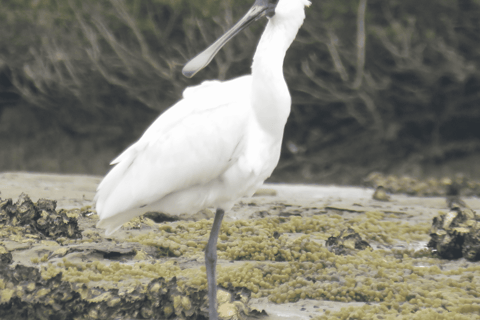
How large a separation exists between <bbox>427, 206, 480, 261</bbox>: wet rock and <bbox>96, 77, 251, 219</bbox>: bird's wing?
200cm

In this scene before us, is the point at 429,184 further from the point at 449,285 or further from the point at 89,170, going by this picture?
the point at 89,170

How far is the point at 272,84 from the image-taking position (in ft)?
9.71

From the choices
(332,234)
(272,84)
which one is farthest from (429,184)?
(272,84)

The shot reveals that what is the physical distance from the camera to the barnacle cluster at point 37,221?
417cm

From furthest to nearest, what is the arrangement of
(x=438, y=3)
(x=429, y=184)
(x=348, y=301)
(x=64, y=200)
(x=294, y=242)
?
(x=438, y=3)
(x=429, y=184)
(x=64, y=200)
(x=294, y=242)
(x=348, y=301)

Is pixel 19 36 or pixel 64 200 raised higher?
pixel 19 36

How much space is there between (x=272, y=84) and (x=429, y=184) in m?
5.23

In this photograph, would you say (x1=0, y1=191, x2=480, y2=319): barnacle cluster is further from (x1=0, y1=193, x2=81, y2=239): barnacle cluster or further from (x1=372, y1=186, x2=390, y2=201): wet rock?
(x1=372, y1=186, x2=390, y2=201): wet rock

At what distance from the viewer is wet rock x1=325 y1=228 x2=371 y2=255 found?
421 centimetres

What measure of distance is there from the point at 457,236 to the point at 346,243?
783 millimetres

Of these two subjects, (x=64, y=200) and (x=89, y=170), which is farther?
(x=89, y=170)

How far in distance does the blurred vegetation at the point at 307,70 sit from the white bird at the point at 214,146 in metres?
6.68

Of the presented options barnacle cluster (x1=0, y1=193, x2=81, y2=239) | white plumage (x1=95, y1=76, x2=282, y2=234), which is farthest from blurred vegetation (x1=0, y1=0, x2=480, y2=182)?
white plumage (x1=95, y1=76, x2=282, y2=234)

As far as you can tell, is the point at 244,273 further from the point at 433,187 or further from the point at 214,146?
the point at 433,187
